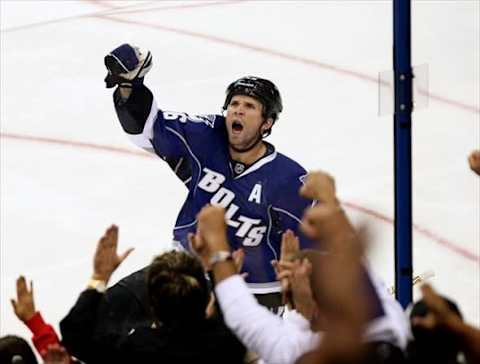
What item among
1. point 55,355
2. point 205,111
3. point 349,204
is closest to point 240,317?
point 55,355

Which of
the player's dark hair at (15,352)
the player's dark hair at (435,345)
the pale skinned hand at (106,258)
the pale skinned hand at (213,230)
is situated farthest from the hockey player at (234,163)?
the player's dark hair at (435,345)

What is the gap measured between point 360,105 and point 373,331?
3.88 meters

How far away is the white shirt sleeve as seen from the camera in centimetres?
245

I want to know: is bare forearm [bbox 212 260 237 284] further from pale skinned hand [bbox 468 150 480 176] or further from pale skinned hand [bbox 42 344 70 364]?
pale skinned hand [bbox 468 150 480 176]

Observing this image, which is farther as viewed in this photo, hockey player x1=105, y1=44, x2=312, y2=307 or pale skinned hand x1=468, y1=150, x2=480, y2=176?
hockey player x1=105, y1=44, x2=312, y2=307

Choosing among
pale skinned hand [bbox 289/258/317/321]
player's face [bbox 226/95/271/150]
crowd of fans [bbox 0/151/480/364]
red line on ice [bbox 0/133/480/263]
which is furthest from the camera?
red line on ice [bbox 0/133/480/263]

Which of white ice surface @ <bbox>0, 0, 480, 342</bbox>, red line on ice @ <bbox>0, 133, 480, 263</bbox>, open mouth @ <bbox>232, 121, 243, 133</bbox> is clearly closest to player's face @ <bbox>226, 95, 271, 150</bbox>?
open mouth @ <bbox>232, 121, 243, 133</bbox>

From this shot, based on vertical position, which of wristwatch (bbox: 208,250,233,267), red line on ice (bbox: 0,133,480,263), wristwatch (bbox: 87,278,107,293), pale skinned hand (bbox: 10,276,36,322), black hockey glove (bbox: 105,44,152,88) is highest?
black hockey glove (bbox: 105,44,152,88)

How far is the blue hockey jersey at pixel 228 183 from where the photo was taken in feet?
12.2

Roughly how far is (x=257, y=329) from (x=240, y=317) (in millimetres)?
44

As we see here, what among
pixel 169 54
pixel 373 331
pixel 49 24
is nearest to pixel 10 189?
pixel 169 54

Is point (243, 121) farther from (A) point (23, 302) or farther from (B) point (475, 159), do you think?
(A) point (23, 302)

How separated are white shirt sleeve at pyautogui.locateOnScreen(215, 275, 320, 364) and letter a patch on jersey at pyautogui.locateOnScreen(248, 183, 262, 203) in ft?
3.95

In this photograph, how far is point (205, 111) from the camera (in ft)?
19.9
